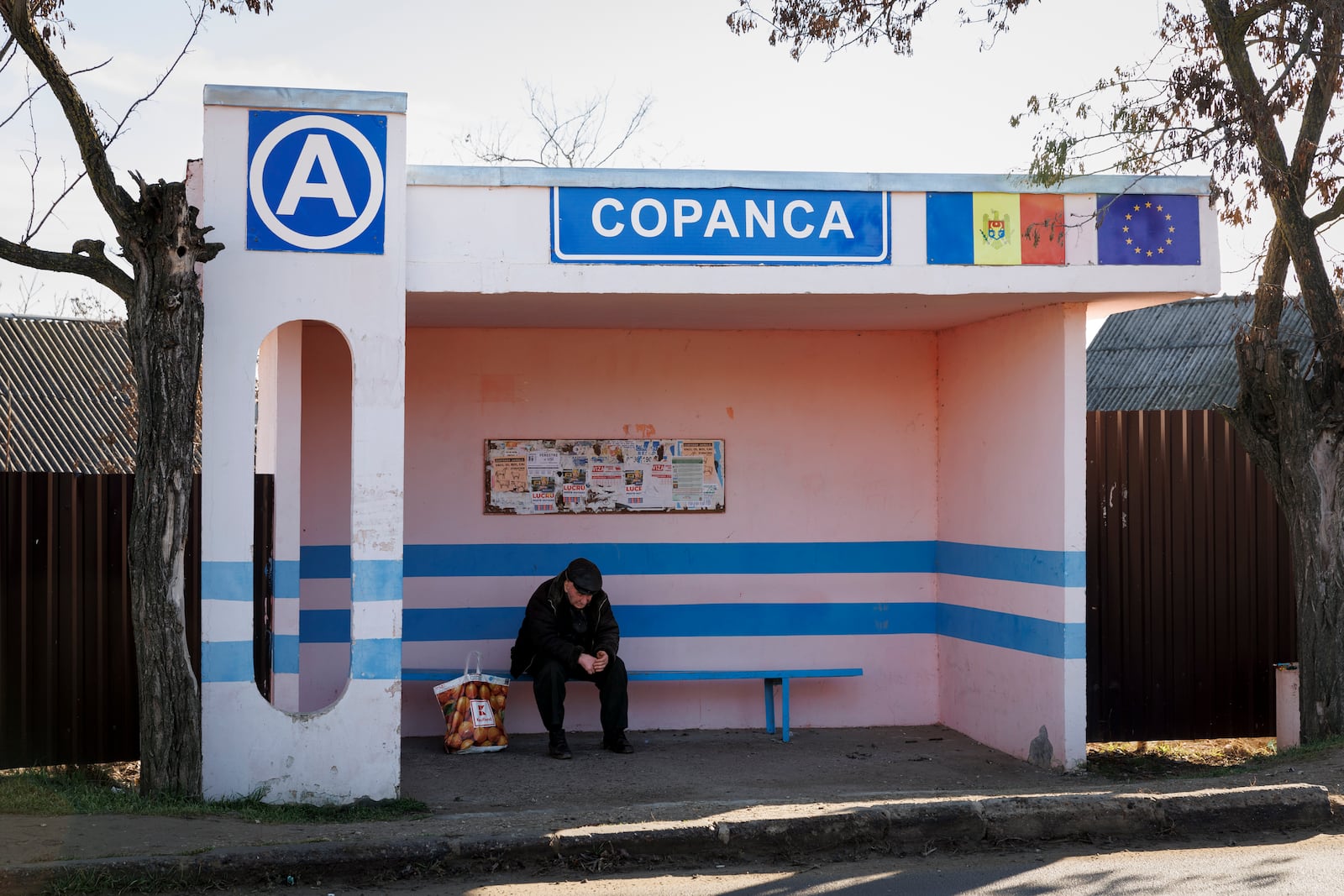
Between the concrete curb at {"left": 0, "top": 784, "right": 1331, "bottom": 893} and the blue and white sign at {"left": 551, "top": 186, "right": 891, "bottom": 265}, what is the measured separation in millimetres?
3040

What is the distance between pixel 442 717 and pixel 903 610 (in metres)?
3.34

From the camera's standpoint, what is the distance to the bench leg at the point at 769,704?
9.23 m

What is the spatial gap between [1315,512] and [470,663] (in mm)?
5451

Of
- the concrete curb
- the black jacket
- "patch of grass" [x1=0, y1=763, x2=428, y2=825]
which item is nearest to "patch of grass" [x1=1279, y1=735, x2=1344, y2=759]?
the concrete curb

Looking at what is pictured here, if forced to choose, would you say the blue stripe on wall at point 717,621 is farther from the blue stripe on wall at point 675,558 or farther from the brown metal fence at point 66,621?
the brown metal fence at point 66,621

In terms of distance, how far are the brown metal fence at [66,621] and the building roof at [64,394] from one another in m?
22.5

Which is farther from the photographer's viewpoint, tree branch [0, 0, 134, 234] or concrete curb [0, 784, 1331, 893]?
tree branch [0, 0, 134, 234]

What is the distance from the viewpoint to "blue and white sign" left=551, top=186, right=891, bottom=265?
726 centimetres

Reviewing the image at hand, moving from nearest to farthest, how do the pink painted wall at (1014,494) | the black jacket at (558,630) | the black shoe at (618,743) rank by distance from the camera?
the pink painted wall at (1014,494), the black jacket at (558,630), the black shoe at (618,743)

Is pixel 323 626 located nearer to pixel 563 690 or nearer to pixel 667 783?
pixel 563 690

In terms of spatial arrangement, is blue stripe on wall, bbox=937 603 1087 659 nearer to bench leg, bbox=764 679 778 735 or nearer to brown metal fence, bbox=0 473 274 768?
bench leg, bbox=764 679 778 735

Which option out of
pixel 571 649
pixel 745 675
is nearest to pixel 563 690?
pixel 571 649

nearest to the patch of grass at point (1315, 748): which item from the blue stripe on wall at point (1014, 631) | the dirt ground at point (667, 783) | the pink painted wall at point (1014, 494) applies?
the dirt ground at point (667, 783)

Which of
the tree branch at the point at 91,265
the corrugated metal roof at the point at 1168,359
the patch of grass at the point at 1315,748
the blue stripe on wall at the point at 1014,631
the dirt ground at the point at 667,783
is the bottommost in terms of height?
the dirt ground at the point at 667,783
